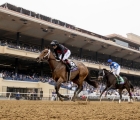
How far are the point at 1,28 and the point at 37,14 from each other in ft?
20.8

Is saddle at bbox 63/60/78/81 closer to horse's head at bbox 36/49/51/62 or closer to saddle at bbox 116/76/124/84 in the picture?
horse's head at bbox 36/49/51/62

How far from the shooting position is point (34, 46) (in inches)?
1453

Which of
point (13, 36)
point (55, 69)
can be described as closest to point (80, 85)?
point (55, 69)

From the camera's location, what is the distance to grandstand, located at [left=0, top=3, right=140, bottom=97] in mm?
27214

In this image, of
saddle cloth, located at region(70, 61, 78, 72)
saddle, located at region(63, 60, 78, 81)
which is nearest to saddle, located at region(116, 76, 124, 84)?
saddle cloth, located at region(70, 61, 78, 72)

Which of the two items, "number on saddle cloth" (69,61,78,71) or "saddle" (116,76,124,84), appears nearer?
"number on saddle cloth" (69,61,78,71)

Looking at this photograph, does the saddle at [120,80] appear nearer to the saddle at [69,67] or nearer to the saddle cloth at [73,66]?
the saddle cloth at [73,66]

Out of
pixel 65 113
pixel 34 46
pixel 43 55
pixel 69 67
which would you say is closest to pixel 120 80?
pixel 69 67

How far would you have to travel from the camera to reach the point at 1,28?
29.6 meters

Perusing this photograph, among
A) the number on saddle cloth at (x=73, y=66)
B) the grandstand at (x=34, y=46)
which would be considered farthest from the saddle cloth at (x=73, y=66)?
the grandstand at (x=34, y=46)

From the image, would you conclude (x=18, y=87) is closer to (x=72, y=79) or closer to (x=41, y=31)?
(x=41, y=31)

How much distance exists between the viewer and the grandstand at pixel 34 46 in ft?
89.3

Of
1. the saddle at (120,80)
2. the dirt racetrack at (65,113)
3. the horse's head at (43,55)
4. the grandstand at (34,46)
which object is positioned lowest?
the dirt racetrack at (65,113)

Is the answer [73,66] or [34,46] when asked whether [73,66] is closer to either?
[73,66]
